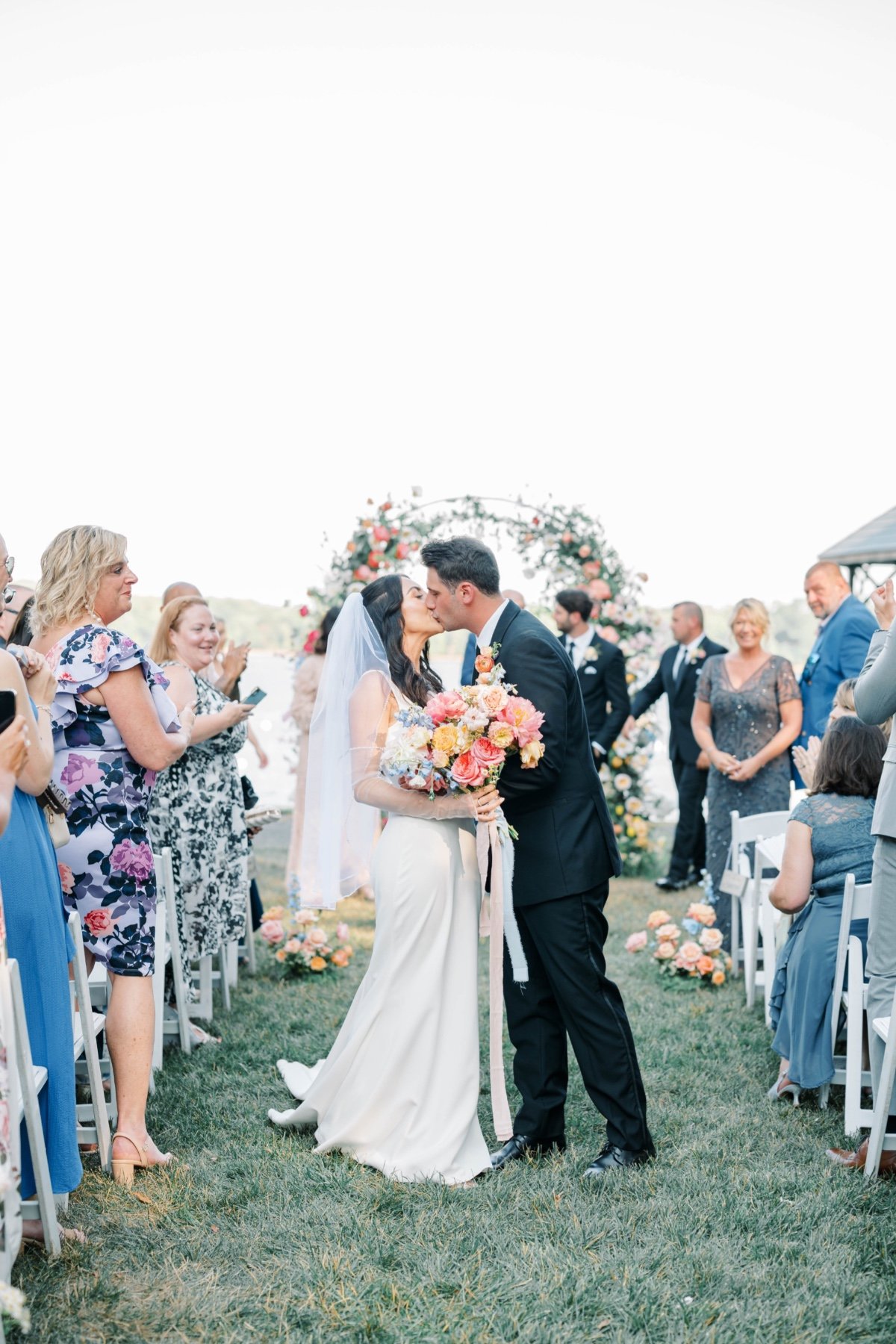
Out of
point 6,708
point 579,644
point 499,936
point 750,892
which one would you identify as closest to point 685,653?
point 579,644

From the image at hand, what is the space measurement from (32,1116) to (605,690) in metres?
7.67

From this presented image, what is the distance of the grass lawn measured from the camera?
3178mm

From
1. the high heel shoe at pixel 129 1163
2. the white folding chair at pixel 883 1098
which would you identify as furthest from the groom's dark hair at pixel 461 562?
the high heel shoe at pixel 129 1163

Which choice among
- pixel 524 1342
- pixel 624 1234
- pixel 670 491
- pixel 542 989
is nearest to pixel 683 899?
pixel 542 989

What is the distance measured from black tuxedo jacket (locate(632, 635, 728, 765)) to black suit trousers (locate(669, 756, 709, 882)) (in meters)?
0.12

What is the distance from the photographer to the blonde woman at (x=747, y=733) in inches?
311

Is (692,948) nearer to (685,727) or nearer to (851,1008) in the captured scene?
(851,1008)

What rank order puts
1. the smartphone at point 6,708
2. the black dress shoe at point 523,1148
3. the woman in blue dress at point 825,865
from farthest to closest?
the woman in blue dress at point 825,865
the black dress shoe at point 523,1148
the smartphone at point 6,708

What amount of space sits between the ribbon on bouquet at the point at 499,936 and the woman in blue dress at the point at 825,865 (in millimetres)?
1294

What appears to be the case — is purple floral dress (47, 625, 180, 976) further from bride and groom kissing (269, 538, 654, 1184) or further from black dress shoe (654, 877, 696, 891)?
black dress shoe (654, 877, 696, 891)

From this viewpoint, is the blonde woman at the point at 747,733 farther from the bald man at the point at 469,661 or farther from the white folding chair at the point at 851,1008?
the white folding chair at the point at 851,1008

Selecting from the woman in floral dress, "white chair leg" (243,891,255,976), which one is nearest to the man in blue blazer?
"white chair leg" (243,891,255,976)

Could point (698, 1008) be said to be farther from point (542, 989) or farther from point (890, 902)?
point (890, 902)

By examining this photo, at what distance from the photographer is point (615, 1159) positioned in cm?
426
